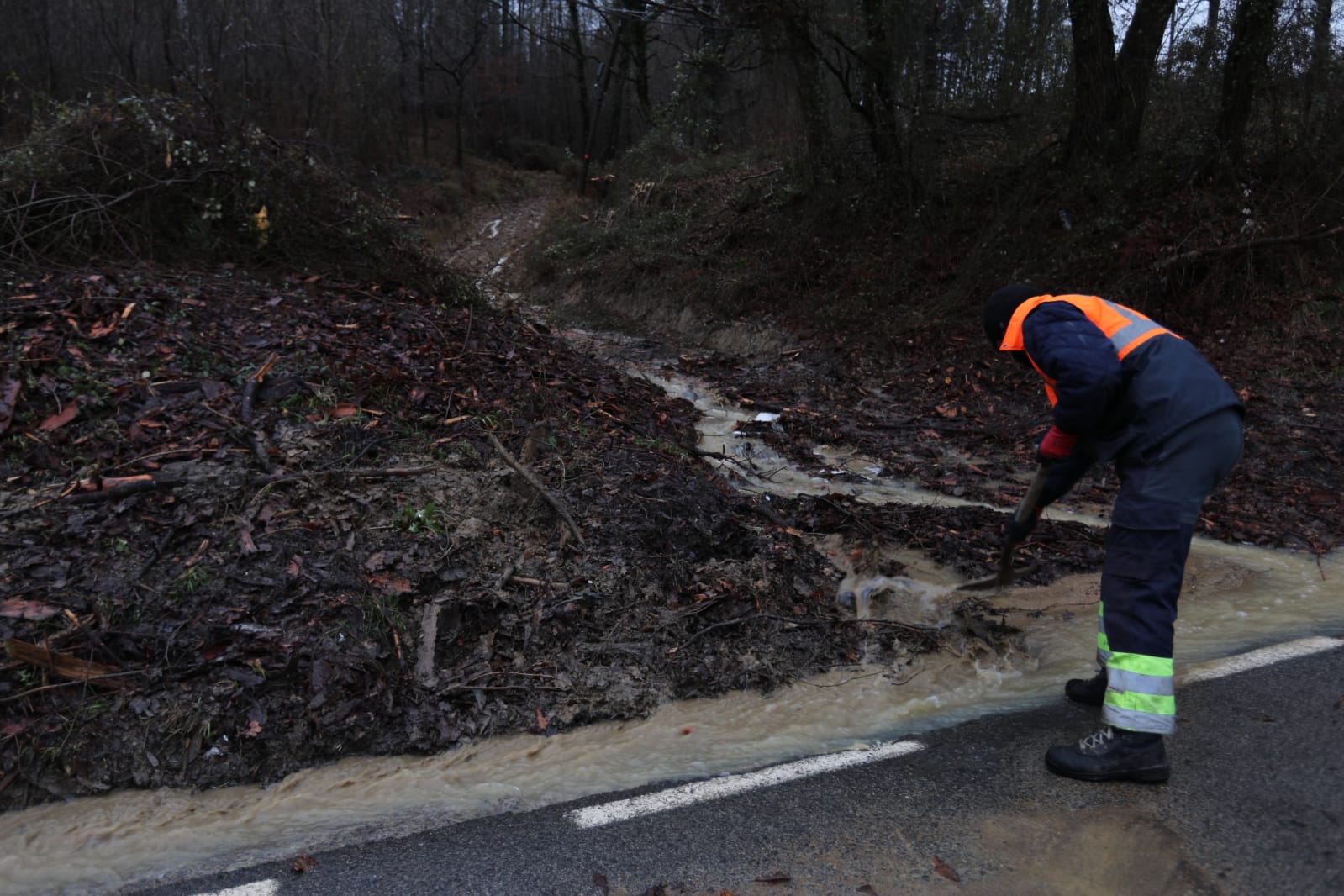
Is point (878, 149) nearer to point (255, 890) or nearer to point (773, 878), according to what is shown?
point (773, 878)

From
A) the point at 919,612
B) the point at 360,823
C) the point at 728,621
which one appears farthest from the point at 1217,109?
the point at 360,823

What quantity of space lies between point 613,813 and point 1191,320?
10556 mm

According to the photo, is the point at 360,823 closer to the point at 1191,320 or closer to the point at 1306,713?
the point at 1306,713

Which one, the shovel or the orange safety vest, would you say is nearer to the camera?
the orange safety vest

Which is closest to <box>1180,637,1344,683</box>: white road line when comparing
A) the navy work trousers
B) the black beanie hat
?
the navy work trousers

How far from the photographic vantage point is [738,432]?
952 cm

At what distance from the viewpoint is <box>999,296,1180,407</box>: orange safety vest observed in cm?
359

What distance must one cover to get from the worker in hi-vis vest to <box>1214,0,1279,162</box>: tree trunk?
10.0 meters

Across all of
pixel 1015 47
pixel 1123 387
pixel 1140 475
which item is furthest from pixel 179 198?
pixel 1015 47

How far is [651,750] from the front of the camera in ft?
12.8

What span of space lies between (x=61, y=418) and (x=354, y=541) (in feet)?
6.66

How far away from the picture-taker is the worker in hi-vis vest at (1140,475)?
11.0 feet

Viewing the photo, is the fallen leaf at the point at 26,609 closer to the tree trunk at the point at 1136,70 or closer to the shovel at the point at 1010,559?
the shovel at the point at 1010,559

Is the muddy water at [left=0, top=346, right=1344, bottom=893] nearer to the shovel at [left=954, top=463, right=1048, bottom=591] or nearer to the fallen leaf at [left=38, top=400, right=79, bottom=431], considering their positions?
the shovel at [left=954, top=463, right=1048, bottom=591]
